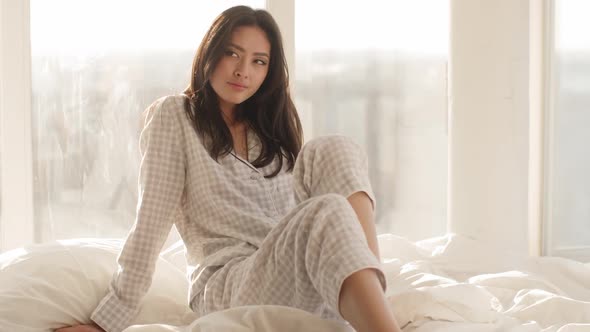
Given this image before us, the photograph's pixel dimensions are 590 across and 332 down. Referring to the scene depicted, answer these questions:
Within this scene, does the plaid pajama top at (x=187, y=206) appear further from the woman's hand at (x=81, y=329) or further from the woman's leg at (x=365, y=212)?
the woman's leg at (x=365, y=212)

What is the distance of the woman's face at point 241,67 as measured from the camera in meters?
2.21

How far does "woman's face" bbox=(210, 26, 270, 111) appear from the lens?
2215mm

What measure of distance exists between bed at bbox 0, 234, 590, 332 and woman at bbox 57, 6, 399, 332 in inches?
A: 3.2

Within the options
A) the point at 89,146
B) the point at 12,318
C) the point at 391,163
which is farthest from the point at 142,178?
the point at 391,163

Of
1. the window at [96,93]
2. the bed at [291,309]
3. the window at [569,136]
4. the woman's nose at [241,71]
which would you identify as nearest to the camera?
the bed at [291,309]

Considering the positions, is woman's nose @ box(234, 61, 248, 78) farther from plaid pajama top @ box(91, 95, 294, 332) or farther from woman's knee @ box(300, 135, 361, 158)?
woman's knee @ box(300, 135, 361, 158)

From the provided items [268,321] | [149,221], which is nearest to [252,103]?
[149,221]

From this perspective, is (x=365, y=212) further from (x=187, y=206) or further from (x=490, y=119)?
(x=490, y=119)

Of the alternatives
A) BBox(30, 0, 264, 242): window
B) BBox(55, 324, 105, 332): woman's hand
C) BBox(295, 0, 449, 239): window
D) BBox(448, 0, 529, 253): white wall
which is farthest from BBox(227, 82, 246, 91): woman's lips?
BBox(448, 0, 529, 253): white wall

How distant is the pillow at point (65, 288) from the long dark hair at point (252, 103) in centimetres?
39

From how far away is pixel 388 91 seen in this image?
3.58 m

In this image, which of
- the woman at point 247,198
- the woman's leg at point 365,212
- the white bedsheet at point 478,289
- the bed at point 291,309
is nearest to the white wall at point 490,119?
the white bedsheet at point 478,289

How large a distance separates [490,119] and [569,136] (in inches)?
19.3

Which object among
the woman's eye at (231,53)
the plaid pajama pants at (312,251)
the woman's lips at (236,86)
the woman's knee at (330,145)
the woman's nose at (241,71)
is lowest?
the plaid pajama pants at (312,251)
